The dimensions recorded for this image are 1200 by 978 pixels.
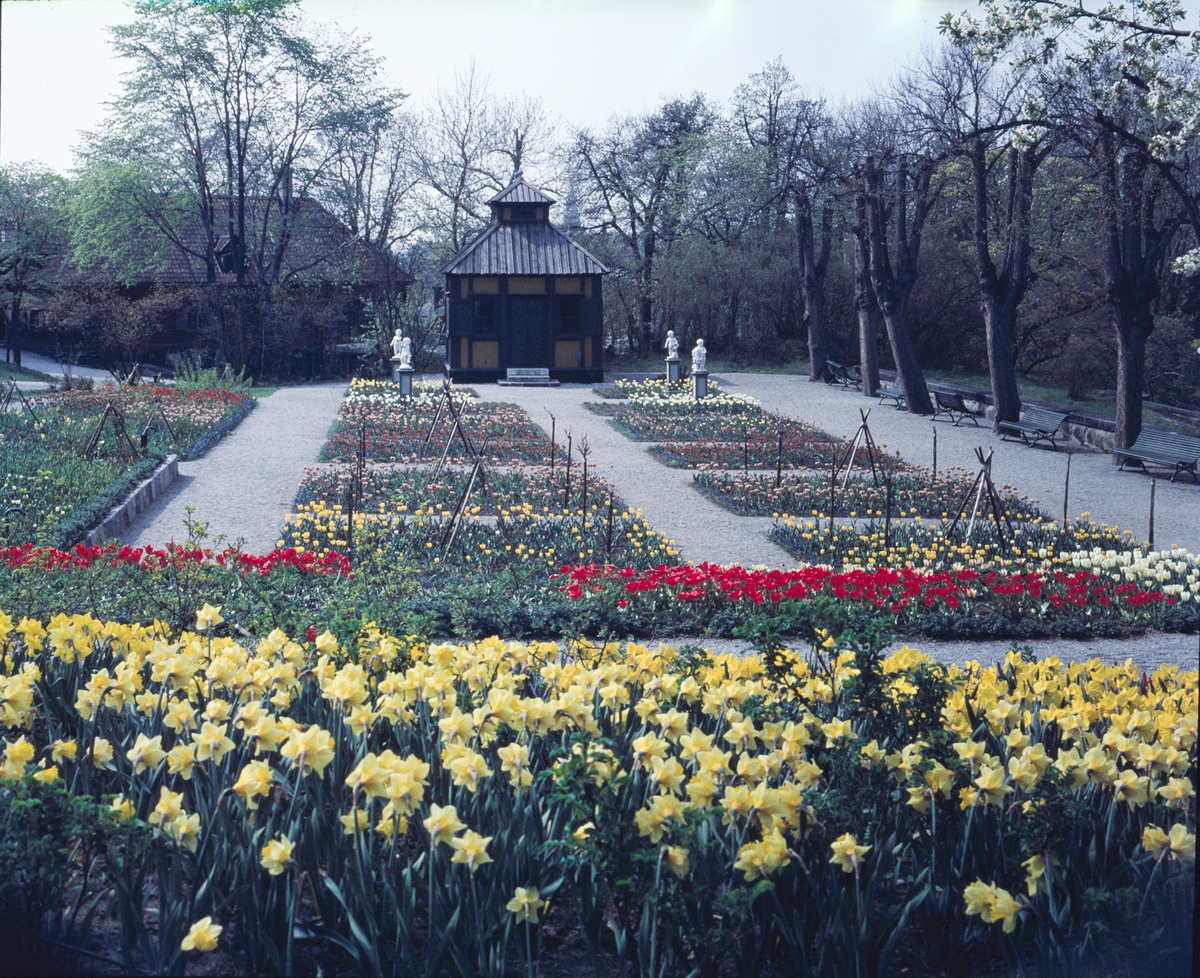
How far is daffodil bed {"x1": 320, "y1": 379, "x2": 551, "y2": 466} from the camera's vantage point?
13086 millimetres

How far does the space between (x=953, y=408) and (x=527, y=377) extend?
1104 cm

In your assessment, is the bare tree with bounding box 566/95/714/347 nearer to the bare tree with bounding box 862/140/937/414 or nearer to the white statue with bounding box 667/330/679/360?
the white statue with bounding box 667/330/679/360

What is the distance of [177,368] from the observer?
22.1 m

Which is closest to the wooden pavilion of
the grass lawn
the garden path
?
the grass lawn

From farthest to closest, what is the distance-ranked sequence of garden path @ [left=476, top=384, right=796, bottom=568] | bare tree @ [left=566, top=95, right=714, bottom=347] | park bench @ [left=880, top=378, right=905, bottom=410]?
1. park bench @ [left=880, top=378, right=905, bottom=410]
2. bare tree @ [left=566, top=95, right=714, bottom=347]
3. garden path @ [left=476, top=384, right=796, bottom=568]

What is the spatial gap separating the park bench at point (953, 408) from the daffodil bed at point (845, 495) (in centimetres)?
599

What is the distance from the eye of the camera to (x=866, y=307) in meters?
19.7

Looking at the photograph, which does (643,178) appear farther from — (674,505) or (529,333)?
(674,505)

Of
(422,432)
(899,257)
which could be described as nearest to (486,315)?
(899,257)

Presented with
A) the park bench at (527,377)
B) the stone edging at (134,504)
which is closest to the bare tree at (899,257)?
the park bench at (527,377)

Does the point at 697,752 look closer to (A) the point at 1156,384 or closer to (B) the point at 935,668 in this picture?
(B) the point at 935,668

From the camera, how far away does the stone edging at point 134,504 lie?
8195mm

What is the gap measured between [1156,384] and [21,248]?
81.6 feet

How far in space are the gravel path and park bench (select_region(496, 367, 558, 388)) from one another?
8.18 meters
